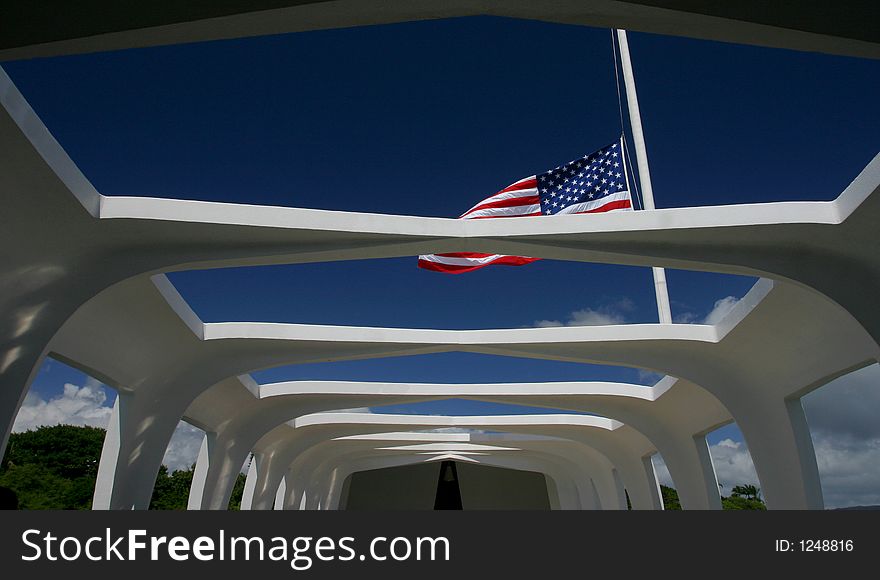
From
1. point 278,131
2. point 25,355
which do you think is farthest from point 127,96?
point 25,355

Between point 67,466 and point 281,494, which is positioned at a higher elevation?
point 67,466

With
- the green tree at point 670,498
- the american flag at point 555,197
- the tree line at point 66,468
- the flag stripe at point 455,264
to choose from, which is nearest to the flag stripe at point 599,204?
the american flag at point 555,197

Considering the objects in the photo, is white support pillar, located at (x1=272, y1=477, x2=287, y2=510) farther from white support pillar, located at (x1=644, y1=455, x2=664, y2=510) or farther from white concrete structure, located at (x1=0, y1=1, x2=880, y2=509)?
white support pillar, located at (x1=644, y1=455, x2=664, y2=510)

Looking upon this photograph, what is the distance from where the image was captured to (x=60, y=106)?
1162 cm

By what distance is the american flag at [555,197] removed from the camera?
1156 centimetres

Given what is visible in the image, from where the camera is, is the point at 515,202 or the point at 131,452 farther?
the point at 131,452

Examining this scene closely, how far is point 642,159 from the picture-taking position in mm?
14398

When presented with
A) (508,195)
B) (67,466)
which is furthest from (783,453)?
(67,466)

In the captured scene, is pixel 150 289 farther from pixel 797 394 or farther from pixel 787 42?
pixel 797 394

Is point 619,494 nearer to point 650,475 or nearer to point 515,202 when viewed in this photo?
point 650,475

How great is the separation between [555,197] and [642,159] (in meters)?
3.49

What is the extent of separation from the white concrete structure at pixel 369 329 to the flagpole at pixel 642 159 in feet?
3.37

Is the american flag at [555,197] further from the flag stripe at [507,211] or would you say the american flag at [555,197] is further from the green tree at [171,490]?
the green tree at [171,490]

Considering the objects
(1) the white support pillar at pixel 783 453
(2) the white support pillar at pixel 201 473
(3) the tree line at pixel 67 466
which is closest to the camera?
(1) the white support pillar at pixel 783 453
